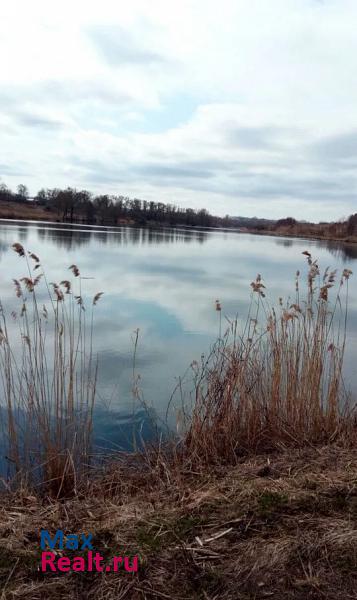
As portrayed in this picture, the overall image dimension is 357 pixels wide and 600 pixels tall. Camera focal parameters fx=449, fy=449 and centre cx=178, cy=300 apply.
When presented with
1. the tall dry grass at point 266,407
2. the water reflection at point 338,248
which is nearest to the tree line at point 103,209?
the water reflection at point 338,248

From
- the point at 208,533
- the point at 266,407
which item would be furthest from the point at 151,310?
the point at 208,533

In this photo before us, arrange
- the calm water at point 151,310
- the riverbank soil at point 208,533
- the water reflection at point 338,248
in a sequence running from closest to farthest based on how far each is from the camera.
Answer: the riverbank soil at point 208,533
the calm water at point 151,310
the water reflection at point 338,248

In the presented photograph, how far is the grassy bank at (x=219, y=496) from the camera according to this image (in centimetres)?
175

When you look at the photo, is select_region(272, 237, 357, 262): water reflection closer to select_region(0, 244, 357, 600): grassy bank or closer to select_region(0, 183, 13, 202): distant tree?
select_region(0, 244, 357, 600): grassy bank

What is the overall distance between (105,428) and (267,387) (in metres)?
1.46

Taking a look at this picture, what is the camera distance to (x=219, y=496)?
2.28 m

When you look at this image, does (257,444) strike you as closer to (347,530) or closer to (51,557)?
(347,530)

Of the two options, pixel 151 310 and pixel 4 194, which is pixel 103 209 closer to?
pixel 4 194

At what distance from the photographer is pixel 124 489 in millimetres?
2715

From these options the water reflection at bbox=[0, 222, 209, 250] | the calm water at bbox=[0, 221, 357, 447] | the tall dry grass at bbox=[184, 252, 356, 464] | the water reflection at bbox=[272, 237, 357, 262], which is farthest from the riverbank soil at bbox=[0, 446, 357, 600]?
the water reflection at bbox=[272, 237, 357, 262]

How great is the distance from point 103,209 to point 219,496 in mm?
62328

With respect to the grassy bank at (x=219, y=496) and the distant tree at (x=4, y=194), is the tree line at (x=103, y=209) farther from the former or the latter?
the grassy bank at (x=219, y=496)

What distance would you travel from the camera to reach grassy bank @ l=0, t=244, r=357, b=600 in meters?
1.75

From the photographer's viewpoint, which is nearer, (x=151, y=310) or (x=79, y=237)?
(x=151, y=310)
